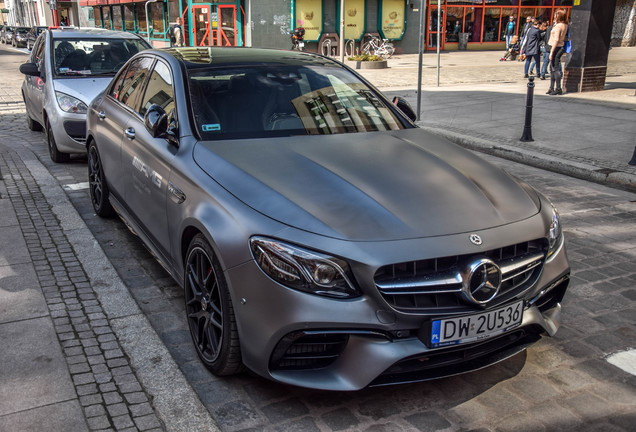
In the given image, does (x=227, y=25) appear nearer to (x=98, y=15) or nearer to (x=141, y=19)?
(x=141, y=19)

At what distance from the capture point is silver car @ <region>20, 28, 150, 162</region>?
836cm

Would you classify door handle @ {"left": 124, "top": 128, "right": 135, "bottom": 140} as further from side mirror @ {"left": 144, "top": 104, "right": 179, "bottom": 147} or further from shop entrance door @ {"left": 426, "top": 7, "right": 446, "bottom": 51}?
shop entrance door @ {"left": 426, "top": 7, "right": 446, "bottom": 51}

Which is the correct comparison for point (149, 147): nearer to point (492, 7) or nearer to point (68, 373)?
point (68, 373)

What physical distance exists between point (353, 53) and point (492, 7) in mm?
9880

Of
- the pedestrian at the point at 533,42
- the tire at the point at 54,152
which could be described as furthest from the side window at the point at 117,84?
Answer: the pedestrian at the point at 533,42

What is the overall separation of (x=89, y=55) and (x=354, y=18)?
A: 26.7 m

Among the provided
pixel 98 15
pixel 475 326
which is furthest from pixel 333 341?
pixel 98 15

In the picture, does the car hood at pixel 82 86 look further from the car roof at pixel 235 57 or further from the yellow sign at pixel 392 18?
the yellow sign at pixel 392 18

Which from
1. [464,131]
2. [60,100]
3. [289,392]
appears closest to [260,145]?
[289,392]

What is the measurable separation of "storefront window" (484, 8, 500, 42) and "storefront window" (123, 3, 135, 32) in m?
22.5

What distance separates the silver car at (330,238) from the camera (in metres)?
2.85

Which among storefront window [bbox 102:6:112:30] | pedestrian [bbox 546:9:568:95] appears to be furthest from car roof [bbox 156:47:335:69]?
storefront window [bbox 102:6:112:30]

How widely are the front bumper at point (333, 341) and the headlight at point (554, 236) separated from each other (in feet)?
1.95

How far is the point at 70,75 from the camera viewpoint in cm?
900
